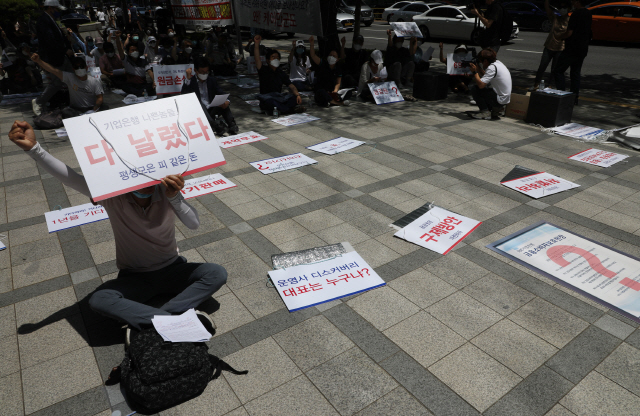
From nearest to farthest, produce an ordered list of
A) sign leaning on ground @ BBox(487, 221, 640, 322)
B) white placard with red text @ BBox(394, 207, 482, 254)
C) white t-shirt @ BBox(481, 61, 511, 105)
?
sign leaning on ground @ BBox(487, 221, 640, 322) < white placard with red text @ BBox(394, 207, 482, 254) < white t-shirt @ BBox(481, 61, 511, 105)

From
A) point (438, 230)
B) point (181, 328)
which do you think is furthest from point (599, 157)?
point (181, 328)

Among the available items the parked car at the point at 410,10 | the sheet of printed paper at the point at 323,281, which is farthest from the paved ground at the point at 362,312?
the parked car at the point at 410,10

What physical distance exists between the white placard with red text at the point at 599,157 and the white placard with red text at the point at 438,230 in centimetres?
339

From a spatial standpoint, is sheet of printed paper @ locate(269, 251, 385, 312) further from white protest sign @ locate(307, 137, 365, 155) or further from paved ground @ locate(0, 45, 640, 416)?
white protest sign @ locate(307, 137, 365, 155)

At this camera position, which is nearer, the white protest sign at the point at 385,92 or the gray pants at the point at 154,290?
the gray pants at the point at 154,290

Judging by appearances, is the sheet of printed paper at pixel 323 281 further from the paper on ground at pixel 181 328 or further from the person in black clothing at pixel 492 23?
the person in black clothing at pixel 492 23

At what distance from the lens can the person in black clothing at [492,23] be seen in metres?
10.9

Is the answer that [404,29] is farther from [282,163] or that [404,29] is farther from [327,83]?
[282,163]

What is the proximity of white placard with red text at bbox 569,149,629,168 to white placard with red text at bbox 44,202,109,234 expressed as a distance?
7.58 m

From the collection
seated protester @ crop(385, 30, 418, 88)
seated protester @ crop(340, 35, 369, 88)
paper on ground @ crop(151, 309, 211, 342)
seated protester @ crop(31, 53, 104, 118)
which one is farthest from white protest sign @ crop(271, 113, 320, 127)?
paper on ground @ crop(151, 309, 211, 342)

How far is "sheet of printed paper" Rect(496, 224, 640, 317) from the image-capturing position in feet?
13.6

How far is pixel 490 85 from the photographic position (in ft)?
32.0

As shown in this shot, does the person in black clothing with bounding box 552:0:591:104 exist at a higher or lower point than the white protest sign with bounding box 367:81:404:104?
higher

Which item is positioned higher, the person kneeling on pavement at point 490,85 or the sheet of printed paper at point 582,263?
the person kneeling on pavement at point 490,85
